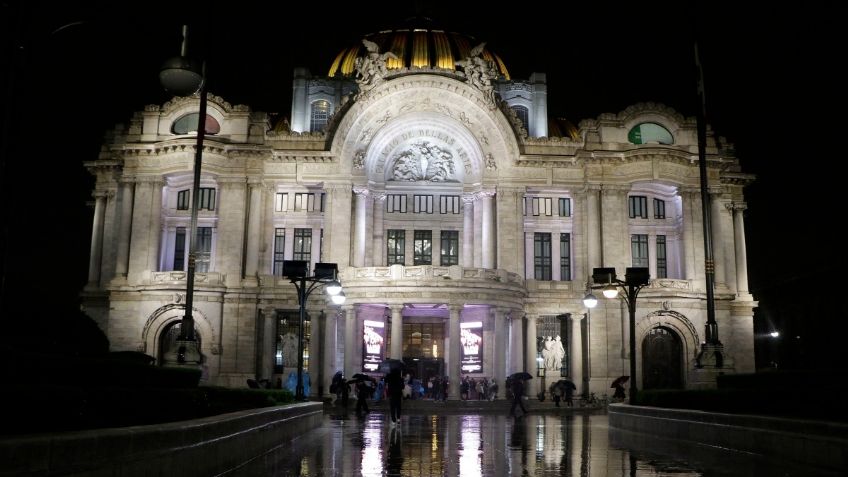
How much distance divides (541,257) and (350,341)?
14.8 m

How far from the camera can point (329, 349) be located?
48.3m

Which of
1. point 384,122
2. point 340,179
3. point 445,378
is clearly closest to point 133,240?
point 340,179

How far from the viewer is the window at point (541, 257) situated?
53.5 meters

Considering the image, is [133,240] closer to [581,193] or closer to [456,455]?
[581,193]

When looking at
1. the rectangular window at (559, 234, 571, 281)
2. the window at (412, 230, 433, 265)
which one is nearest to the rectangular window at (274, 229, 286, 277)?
the window at (412, 230, 433, 265)

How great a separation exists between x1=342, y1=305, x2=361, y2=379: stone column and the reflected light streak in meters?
19.8

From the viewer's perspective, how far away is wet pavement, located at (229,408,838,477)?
14289 millimetres

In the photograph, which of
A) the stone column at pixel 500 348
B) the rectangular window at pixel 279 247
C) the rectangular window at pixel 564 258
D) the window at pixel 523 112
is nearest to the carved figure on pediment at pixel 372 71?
the rectangular window at pixel 279 247

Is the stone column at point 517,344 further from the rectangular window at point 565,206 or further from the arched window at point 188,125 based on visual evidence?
the arched window at point 188,125

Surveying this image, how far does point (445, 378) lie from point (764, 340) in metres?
59.3

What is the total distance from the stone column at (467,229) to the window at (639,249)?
10425 mm

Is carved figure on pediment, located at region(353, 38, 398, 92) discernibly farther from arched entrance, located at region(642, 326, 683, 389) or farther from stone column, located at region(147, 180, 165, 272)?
arched entrance, located at region(642, 326, 683, 389)

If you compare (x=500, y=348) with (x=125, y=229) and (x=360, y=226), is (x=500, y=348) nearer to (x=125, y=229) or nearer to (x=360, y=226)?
(x=360, y=226)

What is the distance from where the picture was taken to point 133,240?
50.2 metres
